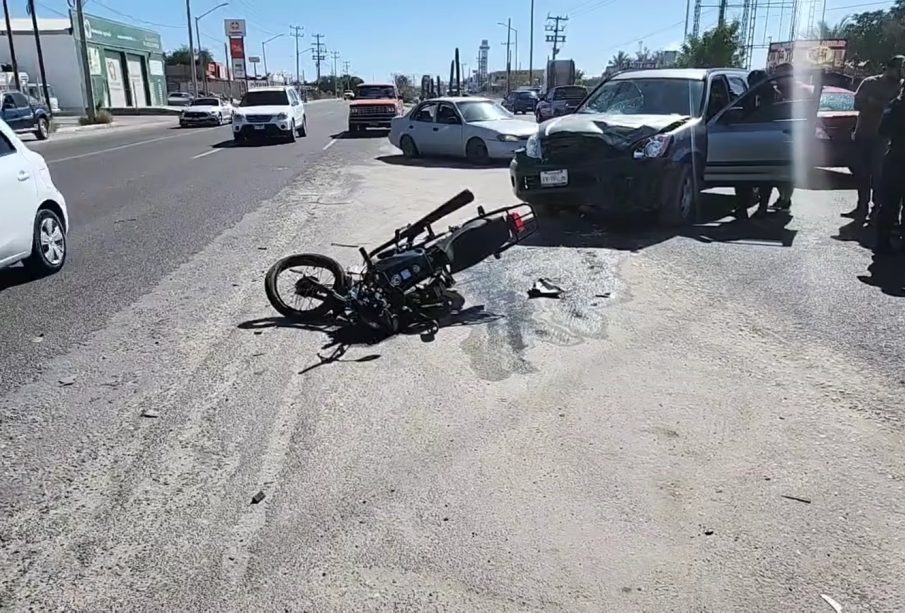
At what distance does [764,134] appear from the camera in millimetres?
9898

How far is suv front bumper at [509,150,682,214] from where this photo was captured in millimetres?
8773

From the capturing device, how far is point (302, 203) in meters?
12.1

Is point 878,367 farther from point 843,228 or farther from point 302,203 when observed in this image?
point 302,203

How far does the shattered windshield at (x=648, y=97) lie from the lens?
9852mm

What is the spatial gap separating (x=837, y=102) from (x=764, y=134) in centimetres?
458

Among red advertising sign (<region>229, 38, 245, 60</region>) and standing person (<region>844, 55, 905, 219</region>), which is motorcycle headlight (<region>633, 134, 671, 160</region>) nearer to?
standing person (<region>844, 55, 905, 219</region>)

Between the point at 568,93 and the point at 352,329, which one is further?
the point at 568,93

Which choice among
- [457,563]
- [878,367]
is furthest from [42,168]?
[878,367]

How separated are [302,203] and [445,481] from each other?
9.15m

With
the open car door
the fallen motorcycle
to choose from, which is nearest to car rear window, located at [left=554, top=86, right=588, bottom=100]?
the open car door

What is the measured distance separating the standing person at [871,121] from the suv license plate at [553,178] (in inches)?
143

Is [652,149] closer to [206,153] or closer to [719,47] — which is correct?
[206,153]

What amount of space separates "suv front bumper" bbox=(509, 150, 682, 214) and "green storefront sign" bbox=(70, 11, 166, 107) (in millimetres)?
53206

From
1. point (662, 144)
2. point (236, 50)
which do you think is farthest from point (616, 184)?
point (236, 50)
